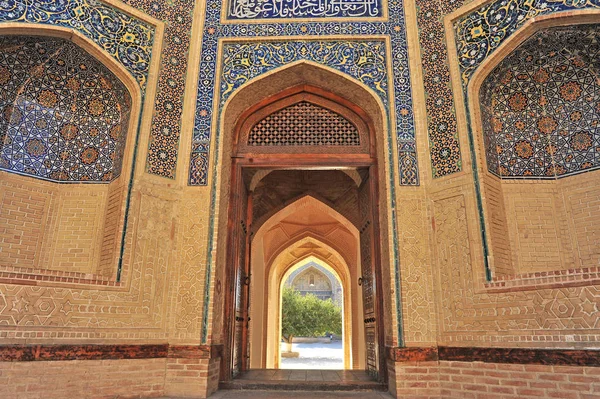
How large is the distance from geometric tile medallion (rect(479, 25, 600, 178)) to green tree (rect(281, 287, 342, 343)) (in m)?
22.7

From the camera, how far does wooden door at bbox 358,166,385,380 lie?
16.1 ft

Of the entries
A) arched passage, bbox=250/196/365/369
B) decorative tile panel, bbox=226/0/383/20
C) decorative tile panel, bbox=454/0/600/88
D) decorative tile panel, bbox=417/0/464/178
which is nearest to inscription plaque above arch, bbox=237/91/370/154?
decorative tile panel, bbox=417/0/464/178

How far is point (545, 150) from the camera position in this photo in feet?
16.4

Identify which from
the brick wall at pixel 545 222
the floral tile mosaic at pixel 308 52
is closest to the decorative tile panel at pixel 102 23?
the floral tile mosaic at pixel 308 52

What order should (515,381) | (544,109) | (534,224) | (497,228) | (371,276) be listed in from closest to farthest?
(515,381)
(497,228)
(534,224)
(544,109)
(371,276)

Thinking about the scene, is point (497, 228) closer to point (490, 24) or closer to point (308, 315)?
point (490, 24)

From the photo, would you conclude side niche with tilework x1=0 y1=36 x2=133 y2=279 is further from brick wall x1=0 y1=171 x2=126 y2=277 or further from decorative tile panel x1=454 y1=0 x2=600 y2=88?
decorative tile panel x1=454 y1=0 x2=600 y2=88

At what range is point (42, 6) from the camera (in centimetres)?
457

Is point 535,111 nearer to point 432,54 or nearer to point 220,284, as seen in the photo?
point 432,54

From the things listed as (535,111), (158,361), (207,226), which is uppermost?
(535,111)

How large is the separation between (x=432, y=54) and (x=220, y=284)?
145 inches

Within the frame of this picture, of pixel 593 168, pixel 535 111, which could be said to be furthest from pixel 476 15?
pixel 593 168

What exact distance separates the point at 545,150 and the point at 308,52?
3.07 metres

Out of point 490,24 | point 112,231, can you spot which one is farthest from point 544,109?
point 112,231
